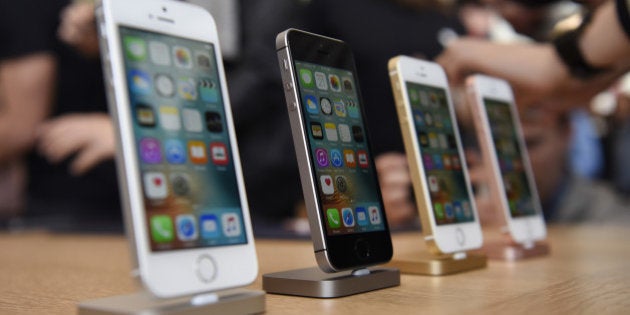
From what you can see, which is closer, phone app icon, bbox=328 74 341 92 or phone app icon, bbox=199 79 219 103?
phone app icon, bbox=199 79 219 103

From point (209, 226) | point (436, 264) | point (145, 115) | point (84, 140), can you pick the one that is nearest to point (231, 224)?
point (209, 226)

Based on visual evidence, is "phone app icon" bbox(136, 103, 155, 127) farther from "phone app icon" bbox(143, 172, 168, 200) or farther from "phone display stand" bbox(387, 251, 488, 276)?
"phone display stand" bbox(387, 251, 488, 276)

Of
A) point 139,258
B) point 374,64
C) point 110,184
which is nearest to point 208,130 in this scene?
point 139,258

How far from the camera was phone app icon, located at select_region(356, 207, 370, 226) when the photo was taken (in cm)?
73

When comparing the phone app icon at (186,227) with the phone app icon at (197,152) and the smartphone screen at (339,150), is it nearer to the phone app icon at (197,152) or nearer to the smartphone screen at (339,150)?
the phone app icon at (197,152)

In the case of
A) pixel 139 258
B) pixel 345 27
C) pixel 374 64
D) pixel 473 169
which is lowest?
pixel 139 258

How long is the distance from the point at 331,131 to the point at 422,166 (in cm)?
20

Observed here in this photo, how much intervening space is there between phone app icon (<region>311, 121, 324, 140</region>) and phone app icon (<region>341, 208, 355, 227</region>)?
3.4 inches

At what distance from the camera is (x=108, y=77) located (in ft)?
1.73

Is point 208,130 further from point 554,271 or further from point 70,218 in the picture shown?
point 70,218

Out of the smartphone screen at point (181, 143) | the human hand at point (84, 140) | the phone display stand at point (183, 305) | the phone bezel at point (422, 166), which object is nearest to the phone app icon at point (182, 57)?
the smartphone screen at point (181, 143)

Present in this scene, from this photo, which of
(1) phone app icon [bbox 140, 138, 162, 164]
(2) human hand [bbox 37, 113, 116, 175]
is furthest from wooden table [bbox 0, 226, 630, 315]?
(2) human hand [bbox 37, 113, 116, 175]

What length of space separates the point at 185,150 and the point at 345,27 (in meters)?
1.38

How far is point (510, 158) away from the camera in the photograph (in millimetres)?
1126
